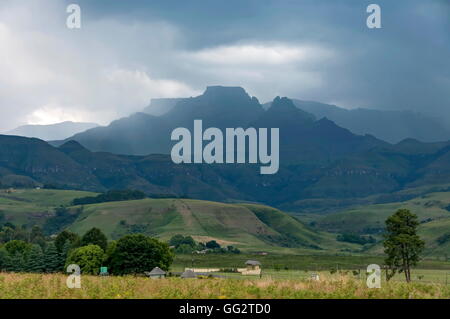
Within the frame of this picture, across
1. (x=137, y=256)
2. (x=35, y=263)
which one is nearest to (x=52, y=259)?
(x=35, y=263)

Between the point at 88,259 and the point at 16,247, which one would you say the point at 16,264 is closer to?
the point at 88,259

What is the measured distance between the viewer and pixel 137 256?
142250 mm

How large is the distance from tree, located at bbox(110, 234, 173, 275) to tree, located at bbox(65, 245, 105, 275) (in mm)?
3692

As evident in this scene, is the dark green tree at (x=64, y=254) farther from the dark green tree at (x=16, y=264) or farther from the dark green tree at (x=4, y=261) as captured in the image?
the dark green tree at (x=4, y=261)

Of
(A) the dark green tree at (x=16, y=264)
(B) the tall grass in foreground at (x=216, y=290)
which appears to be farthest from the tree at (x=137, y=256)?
(B) the tall grass in foreground at (x=216, y=290)

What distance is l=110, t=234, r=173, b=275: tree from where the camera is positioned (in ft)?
465

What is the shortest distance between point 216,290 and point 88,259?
376 ft

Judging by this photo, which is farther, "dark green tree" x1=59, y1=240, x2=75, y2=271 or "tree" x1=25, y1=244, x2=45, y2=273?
"dark green tree" x1=59, y1=240, x2=75, y2=271

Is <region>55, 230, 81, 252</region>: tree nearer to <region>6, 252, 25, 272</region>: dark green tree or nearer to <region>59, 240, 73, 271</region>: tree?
<region>59, 240, 73, 271</region>: tree

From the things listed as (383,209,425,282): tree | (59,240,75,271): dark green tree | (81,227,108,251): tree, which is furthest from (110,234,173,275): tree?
(383,209,425,282): tree
